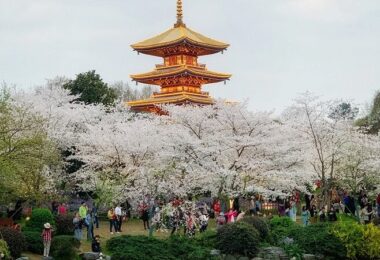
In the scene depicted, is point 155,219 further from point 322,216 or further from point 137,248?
point 322,216

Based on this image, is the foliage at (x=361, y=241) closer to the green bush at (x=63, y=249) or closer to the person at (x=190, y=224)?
the person at (x=190, y=224)

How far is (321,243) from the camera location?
26.5 metres

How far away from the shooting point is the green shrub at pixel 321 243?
26.3m

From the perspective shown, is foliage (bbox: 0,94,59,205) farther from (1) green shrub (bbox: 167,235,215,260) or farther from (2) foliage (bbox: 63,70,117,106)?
(2) foliage (bbox: 63,70,117,106)

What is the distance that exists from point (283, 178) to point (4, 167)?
17.9 m

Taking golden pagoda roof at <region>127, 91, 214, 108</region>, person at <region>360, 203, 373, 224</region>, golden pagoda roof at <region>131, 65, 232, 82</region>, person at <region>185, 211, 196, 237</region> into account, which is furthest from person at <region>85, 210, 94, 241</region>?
golden pagoda roof at <region>131, 65, 232, 82</region>

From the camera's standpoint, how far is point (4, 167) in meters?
23.5

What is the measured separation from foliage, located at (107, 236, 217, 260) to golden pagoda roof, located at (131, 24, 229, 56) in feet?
109

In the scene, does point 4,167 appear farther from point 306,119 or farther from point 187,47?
point 187,47

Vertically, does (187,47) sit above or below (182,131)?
above

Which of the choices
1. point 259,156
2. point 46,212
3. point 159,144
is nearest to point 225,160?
point 259,156

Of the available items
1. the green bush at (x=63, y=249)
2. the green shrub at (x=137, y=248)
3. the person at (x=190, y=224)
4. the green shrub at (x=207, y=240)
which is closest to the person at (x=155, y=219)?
the person at (x=190, y=224)

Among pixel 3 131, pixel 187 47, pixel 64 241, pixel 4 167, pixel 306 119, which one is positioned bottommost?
pixel 64 241

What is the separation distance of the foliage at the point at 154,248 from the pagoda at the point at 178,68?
29639mm
